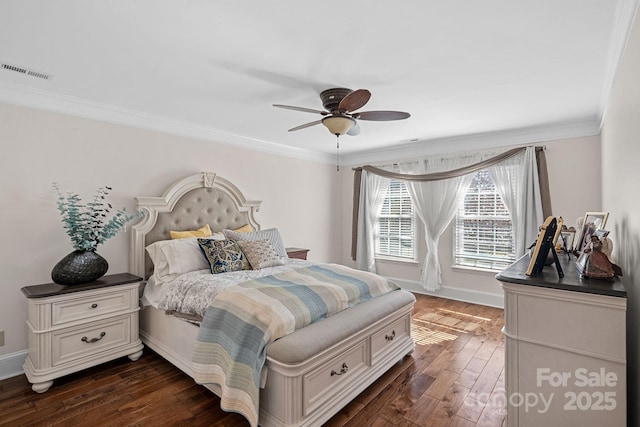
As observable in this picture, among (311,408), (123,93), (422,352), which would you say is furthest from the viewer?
(422,352)

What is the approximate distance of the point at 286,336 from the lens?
190 centimetres

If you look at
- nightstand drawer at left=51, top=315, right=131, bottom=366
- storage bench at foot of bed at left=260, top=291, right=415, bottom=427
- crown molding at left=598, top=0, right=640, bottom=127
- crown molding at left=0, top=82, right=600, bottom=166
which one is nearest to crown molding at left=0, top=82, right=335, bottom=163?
crown molding at left=0, top=82, right=600, bottom=166

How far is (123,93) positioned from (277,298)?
2304mm

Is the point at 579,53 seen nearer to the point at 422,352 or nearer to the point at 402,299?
the point at 402,299

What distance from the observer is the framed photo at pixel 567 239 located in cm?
240

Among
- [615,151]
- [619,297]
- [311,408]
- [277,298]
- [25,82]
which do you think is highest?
[25,82]

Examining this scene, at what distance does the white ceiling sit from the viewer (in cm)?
162

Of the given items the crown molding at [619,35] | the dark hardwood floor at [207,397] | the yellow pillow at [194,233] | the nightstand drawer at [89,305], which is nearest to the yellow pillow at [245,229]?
the yellow pillow at [194,233]

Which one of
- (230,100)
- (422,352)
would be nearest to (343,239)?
(422,352)

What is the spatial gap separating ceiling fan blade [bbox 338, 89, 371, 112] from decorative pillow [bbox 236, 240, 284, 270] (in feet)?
5.48

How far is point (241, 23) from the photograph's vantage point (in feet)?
5.63

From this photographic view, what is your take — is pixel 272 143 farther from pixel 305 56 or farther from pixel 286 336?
pixel 286 336

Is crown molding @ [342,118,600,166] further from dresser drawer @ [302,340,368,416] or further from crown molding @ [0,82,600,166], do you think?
dresser drawer @ [302,340,368,416]

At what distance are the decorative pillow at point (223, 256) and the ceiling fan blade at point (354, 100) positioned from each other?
1.74 m
